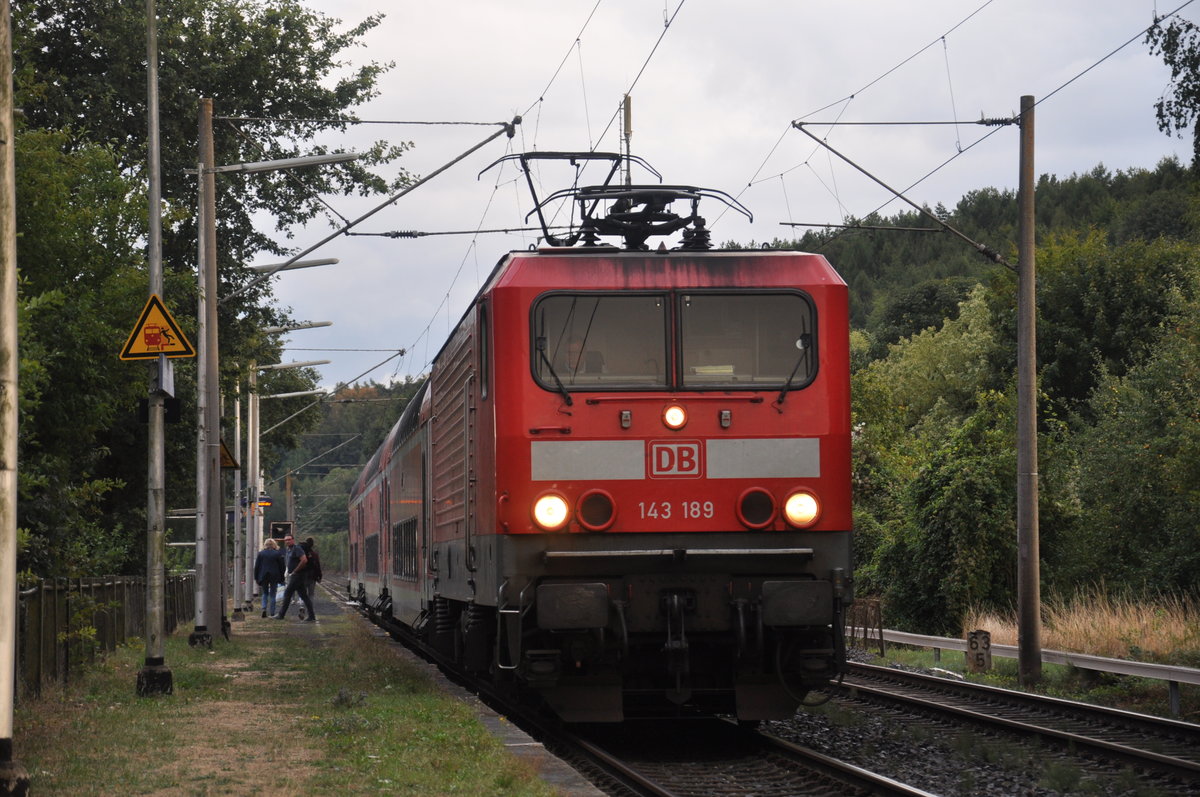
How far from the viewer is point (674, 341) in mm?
10906

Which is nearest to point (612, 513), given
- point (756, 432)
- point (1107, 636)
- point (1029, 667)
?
point (756, 432)

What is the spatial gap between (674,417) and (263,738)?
3.91 metres

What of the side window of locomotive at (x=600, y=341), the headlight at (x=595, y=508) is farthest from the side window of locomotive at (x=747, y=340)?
the headlight at (x=595, y=508)

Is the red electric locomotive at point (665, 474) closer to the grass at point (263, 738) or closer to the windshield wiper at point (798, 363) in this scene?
the windshield wiper at point (798, 363)

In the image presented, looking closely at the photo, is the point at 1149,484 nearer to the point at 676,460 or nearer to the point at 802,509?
the point at 802,509

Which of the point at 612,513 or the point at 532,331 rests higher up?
the point at 532,331

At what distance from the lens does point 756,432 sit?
10680 mm

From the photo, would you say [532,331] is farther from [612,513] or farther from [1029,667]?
[1029,667]

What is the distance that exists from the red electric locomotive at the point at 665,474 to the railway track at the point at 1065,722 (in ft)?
7.07

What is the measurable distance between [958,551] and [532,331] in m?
15.7

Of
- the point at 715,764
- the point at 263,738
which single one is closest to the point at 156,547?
the point at 263,738

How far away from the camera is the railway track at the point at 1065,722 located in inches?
411

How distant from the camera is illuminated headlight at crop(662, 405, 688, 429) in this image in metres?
10.6

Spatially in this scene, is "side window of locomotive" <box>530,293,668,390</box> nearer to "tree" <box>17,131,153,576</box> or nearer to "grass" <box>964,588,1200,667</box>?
"tree" <box>17,131,153,576</box>
